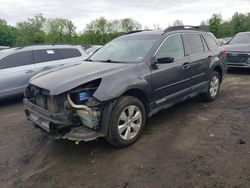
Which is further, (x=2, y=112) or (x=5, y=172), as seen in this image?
(x=2, y=112)

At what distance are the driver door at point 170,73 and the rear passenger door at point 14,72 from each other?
420 centimetres

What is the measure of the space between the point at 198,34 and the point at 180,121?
2.13 m

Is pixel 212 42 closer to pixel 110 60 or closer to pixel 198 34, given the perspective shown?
pixel 198 34

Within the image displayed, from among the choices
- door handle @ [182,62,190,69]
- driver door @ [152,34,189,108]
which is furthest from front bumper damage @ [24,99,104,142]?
door handle @ [182,62,190,69]

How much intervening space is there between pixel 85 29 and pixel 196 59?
4392 cm

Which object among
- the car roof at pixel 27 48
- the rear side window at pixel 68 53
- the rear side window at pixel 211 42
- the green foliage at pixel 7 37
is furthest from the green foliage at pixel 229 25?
the green foliage at pixel 7 37

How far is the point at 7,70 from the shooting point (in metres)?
6.90

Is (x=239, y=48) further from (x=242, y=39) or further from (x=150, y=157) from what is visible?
(x=150, y=157)

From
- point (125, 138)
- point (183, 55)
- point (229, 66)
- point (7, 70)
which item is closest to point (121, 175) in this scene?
point (125, 138)

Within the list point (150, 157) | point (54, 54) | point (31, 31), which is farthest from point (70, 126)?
point (31, 31)

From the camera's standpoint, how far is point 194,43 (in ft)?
18.3

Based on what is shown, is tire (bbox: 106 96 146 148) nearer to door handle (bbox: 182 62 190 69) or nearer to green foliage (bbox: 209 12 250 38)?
door handle (bbox: 182 62 190 69)

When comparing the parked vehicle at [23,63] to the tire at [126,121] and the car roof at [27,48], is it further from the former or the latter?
the tire at [126,121]

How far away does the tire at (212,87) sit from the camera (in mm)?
6064
